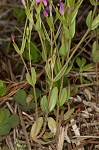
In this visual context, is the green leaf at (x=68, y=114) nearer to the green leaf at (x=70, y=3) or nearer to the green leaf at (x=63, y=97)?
the green leaf at (x=63, y=97)

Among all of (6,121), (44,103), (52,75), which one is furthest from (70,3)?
(6,121)

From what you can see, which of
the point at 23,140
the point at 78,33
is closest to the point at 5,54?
the point at 78,33

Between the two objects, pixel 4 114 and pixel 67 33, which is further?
pixel 4 114

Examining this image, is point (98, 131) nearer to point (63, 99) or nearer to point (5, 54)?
point (63, 99)

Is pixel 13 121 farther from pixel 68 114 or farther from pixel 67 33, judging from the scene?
pixel 67 33

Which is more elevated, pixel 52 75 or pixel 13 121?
pixel 52 75

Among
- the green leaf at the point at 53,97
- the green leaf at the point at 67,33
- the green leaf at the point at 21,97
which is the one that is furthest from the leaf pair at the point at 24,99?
the green leaf at the point at 67,33

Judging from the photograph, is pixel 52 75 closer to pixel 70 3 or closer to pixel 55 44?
pixel 55 44

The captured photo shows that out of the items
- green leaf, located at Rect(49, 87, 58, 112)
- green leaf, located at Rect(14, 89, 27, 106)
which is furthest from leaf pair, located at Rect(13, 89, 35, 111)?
green leaf, located at Rect(49, 87, 58, 112)

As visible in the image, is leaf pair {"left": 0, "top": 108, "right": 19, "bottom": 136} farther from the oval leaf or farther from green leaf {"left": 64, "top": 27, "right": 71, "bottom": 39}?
green leaf {"left": 64, "top": 27, "right": 71, "bottom": 39}

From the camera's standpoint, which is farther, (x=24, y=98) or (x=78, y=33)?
(x=78, y=33)

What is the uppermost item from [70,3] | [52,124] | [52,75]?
[70,3]
